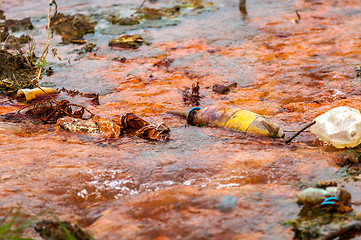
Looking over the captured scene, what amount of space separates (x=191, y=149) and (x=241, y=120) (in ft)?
2.04

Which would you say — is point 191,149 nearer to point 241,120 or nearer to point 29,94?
point 241,120

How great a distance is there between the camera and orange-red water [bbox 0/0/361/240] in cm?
229

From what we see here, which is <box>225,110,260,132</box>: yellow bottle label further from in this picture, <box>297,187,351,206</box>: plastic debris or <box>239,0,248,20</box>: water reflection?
<box>239,0,248,20</box>: water reflection

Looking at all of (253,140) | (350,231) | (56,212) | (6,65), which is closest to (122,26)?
(6,65)

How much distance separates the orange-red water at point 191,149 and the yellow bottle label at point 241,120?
89 mm

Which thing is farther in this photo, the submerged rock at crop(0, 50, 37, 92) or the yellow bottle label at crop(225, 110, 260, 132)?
the submerged rock at crop(0, 50, 37, 92)

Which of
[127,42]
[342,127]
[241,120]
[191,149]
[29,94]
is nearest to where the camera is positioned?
[342,127]

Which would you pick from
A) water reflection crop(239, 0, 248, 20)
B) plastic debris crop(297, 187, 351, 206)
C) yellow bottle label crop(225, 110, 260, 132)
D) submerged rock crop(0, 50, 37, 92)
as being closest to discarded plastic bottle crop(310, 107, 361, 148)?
yellow bottle label crop(225, 110, 260, 132)

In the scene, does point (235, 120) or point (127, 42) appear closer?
point (235, 120)

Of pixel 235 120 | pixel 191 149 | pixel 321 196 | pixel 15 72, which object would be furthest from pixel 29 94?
pixel 321 196

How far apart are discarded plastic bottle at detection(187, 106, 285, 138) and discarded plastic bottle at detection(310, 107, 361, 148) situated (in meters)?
0.39

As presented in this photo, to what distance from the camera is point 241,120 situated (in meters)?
3.67

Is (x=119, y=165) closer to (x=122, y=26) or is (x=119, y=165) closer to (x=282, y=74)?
(x=282, y=74)

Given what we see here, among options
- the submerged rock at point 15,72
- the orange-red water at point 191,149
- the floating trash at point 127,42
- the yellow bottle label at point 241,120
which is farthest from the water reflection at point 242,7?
the yellow bottle label at point 241,120
